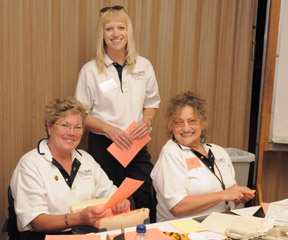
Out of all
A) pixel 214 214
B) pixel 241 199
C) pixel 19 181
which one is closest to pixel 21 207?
pixel 19 181

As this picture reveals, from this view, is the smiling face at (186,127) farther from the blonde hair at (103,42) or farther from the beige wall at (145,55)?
the beige wall at (145,55)

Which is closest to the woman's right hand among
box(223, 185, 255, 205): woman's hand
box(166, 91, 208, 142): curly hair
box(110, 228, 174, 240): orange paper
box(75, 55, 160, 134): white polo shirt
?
box(75, 55, 160, 134): white polo shirt

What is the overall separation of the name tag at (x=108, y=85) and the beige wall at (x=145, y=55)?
458 millimetres

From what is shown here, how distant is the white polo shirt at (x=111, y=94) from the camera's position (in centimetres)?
302

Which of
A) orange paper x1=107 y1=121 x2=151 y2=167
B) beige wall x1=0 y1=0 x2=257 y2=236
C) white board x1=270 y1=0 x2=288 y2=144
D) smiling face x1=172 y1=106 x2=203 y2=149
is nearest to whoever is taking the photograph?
smiling face x1=172 y1=106 x2=203 y2=149

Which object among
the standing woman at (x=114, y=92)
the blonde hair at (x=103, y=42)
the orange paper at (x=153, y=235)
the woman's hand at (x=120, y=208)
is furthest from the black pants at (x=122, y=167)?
the orange paper at (x=153, y=235)

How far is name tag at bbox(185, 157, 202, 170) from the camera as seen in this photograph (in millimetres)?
2389

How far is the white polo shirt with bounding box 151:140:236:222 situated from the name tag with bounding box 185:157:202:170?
1 cm

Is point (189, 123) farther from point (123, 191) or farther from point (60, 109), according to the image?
point (60, 109)

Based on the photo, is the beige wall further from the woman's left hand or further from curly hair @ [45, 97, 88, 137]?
curly hair @ [45, 97, 88, 137]

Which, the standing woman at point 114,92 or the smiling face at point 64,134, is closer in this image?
the smiling face at point 64,134

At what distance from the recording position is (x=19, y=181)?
2.21m

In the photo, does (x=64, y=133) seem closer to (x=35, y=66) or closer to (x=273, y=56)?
(x=35, y=66)

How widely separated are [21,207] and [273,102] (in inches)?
93.8
